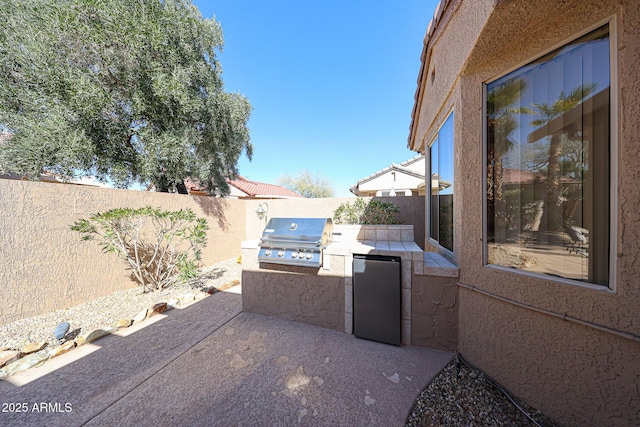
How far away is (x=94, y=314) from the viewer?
4043 mm

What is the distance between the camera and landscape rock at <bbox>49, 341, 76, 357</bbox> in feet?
9.62

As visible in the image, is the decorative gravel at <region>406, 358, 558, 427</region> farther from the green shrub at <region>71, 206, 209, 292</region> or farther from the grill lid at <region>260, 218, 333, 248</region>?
the green shrub at <region>71, 206, 209, 292</region>

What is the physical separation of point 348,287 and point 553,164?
275cm

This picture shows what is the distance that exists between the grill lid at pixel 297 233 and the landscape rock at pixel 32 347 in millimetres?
3538

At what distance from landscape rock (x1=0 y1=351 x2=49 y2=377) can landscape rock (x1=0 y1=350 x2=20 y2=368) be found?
10 cm

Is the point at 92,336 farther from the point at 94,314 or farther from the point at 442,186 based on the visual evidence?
the point at 442,186

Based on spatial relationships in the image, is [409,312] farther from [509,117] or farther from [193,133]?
[193,133]

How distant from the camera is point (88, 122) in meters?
6.06

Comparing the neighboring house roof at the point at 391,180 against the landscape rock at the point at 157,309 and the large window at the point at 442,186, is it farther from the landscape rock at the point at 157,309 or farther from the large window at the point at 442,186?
the landscape rock at the point at 157,309

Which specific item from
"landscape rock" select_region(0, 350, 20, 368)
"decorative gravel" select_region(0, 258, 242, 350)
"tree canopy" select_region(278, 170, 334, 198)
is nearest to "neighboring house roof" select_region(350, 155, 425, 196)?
"decorative gravel" select_region(0, 258, 242, 350)

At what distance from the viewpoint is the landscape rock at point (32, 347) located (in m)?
Answer: 2.94

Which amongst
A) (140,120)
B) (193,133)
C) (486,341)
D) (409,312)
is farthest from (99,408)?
(140,120)

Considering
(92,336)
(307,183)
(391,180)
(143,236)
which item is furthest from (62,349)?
(307,183)

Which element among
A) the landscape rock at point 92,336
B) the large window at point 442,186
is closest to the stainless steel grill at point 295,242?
the large window at point 442,186
